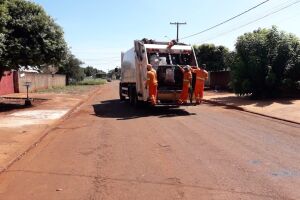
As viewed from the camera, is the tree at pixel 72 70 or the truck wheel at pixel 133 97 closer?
the truck wheel at pixel 133 97

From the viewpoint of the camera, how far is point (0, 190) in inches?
293

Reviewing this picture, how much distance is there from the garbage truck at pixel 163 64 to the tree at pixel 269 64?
20.8 ft

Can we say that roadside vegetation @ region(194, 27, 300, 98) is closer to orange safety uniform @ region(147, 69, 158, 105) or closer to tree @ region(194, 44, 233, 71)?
orange safety uniform @ region(147, 69, 158, 105)

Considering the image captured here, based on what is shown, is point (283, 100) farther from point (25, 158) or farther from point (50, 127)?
point (25, 158)

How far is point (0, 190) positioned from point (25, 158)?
9.03 ft

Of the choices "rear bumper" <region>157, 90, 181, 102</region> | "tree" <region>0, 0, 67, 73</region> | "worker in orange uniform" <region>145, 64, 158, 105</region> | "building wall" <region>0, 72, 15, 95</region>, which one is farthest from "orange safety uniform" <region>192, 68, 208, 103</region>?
"building wall" <region>0, 72, 15, 95</region>

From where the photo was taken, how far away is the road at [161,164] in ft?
23.3

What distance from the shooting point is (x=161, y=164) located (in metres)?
9.05

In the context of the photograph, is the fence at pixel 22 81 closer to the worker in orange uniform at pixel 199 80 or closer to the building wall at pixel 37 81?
the building wall at pixel 37 81

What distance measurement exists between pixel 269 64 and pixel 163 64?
27.5ft

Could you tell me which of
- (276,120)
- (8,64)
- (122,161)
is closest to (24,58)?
(8,64)

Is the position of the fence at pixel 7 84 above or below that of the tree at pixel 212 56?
below

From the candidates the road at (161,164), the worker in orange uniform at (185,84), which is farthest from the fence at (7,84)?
the road at (161,164)

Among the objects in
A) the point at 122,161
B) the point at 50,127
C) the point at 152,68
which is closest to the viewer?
the point at 122,161
